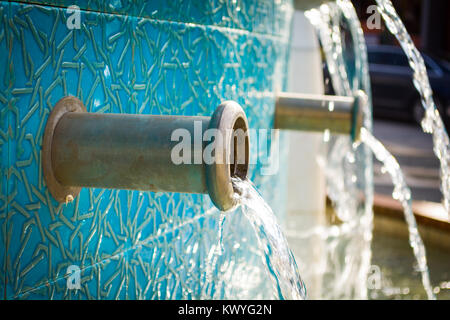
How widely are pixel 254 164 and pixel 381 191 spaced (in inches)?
156

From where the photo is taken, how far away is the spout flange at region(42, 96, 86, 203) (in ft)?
3.96

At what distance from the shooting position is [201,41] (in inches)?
75.6

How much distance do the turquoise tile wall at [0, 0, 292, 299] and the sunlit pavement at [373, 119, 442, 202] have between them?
13.3 feet

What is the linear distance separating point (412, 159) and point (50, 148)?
727 cm

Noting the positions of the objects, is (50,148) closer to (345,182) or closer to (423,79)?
(423,79)

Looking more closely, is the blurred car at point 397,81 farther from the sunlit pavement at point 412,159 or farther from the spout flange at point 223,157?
the spout flange at point 223,157

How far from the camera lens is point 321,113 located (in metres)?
2.74

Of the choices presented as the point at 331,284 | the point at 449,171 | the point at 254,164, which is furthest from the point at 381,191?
the point at 254,164

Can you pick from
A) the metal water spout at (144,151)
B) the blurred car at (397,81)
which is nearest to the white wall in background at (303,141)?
the metal water spout at (144,151)

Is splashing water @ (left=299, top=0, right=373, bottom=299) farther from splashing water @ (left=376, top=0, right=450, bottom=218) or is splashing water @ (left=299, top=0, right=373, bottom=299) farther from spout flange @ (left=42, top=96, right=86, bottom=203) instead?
spout flange @ (left=42, top=96, right=86, bottom=203)

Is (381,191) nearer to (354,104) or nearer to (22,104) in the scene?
(354,104)

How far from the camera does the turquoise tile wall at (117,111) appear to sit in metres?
1.15

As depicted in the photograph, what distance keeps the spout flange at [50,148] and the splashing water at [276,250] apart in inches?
16.0
